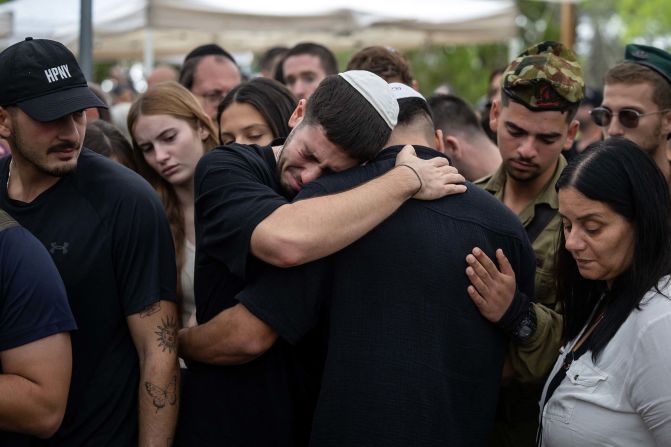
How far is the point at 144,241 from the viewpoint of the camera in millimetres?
3076

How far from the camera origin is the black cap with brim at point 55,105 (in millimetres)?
2994

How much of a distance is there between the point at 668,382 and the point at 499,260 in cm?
62

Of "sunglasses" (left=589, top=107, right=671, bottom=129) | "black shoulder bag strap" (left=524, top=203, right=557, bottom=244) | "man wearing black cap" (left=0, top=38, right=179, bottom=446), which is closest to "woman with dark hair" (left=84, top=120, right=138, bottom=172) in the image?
"man wearing black cap" (left=0, top=38, right=179, bottom=446)

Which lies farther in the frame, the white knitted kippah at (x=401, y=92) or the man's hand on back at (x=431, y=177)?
the white knitted kippah at (x=401, y=92)

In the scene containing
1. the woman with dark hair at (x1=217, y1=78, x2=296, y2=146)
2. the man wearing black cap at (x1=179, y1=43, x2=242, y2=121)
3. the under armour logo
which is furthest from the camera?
the man wearing black cap at (x1=179, y1=43, x2=242, y2=121)

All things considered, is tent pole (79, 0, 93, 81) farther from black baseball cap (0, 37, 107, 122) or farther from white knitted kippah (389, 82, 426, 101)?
white knitted kippah (389, 82, 426, 101)

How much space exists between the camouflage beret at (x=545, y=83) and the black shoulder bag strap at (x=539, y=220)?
0.42m

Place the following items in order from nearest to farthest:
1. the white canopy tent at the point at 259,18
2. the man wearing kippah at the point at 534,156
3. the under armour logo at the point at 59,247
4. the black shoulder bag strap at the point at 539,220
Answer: the under armour logo at the point at 59,247 → the man wearing kippah at the point at 534,156 → the black shoulder bag strap at the point at 539,220 → the white canopy tent at the point at 259,18

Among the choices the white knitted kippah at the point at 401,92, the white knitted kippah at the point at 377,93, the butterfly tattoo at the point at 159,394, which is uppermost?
the white knitted kippah at the point at 377,93

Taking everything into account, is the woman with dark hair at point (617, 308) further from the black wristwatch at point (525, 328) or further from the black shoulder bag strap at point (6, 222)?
the black shoulder bag strap at point (6, 222)

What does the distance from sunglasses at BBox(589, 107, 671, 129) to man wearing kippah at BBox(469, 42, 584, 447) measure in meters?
0.56

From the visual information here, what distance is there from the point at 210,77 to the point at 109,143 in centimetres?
202

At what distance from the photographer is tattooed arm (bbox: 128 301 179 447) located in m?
3.06

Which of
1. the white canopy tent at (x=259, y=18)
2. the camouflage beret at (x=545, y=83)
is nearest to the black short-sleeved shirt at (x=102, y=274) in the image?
the camouflage beret at (x=545, y=83)
